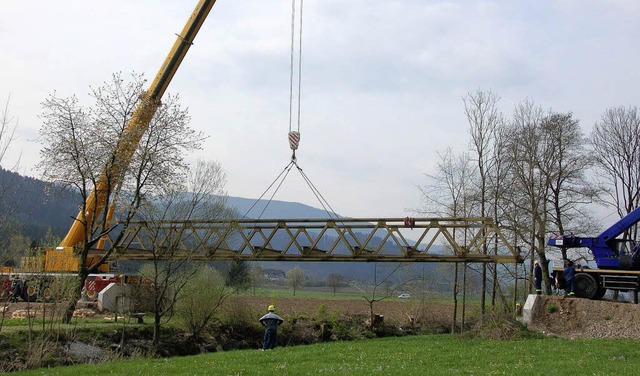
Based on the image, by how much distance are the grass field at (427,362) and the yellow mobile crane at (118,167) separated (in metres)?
6.54

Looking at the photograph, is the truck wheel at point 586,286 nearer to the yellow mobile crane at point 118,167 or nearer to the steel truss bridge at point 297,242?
the steel truss bridge at point 297,242

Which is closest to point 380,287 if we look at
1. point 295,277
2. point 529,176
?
point 529,176

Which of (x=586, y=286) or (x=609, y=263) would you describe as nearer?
(x=586, y=286)

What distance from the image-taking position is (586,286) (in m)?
24.6

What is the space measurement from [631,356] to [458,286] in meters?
16.4

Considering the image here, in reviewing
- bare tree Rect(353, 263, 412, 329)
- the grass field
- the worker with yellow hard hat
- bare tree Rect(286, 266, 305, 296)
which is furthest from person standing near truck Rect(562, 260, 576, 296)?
bare tree Rect(286, 266, 305, 296)

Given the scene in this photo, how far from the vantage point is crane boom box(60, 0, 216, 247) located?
23.3 meters

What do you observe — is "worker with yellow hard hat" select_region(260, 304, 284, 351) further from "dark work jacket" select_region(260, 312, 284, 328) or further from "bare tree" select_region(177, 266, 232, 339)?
"bare tree" select_region(177, 266, 232, 339)

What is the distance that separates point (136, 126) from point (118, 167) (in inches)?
66.3

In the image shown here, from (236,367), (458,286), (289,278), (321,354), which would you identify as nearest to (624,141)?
(458,286)

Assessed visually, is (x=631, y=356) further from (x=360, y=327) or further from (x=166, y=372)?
(x=360, y=327)

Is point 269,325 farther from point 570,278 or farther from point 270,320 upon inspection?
point 570,278

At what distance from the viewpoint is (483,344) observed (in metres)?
19.7

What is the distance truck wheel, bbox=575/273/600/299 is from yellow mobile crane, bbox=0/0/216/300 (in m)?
17.9
